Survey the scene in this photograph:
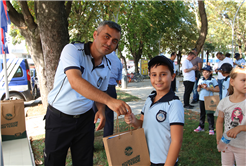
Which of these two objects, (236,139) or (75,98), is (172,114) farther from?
(236,139)

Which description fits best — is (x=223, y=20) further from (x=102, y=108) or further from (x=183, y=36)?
(x=102, y=108)

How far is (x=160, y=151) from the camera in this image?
5.23 feet

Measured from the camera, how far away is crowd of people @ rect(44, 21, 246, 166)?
5.02 ft

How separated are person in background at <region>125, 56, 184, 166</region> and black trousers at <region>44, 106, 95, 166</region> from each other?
26.2 inches

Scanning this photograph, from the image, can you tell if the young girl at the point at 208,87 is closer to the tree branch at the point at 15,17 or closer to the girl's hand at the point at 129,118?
the girl's hand at the point at 129,118

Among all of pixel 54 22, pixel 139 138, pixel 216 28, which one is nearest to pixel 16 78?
pixel 54 22

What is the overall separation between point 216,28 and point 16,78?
31.8 m

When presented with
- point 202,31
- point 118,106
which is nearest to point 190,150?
point 118,106

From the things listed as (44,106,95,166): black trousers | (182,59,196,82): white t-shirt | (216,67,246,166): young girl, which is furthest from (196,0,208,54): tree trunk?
(44,106,95,166): black trousers

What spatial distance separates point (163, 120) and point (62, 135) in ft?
3.54

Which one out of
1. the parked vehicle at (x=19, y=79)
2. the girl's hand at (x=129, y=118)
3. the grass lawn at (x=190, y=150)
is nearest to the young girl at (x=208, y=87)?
the grass lawn at (x=190, y=150)

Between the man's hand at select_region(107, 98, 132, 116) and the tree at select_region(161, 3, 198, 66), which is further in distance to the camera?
the tree at select_region(161, 3, 198, 66)

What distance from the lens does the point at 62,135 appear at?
2.00m

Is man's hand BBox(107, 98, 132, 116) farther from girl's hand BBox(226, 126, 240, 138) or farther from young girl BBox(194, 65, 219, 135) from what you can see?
young girl BBox(194, 65, 219, 135)
